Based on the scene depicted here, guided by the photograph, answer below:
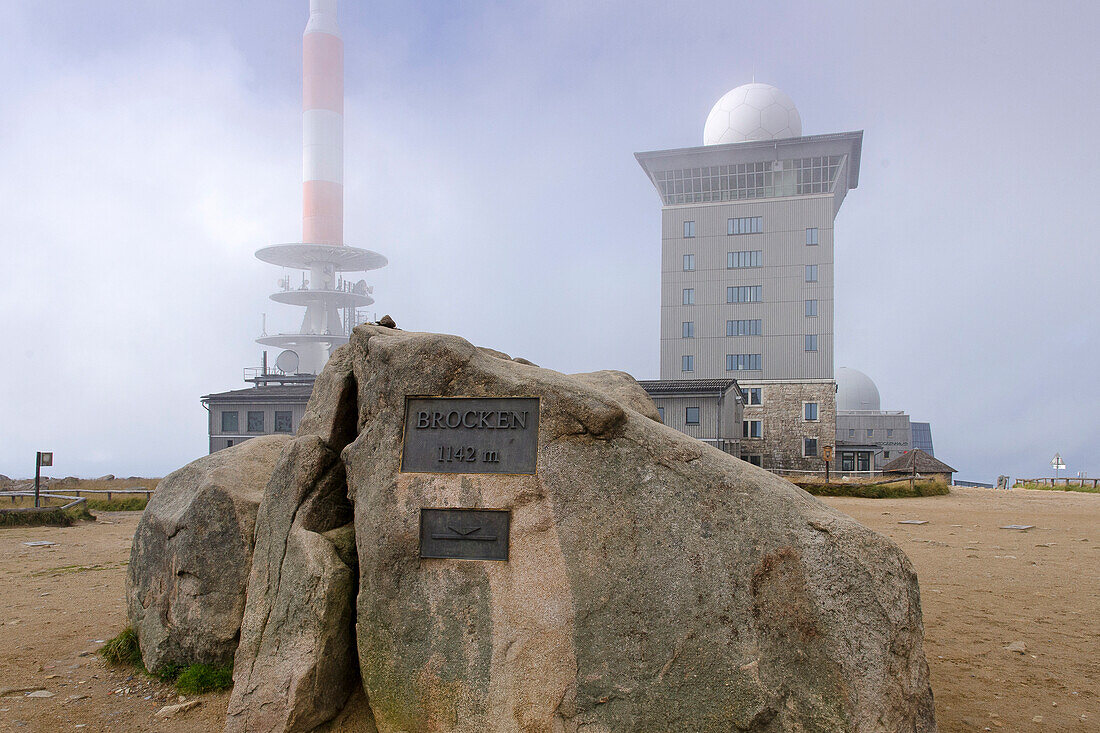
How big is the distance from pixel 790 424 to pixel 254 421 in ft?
118

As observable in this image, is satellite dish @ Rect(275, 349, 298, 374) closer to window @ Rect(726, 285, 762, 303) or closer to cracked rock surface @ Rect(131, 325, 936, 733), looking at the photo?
window @ Rect(726, 285, 762, 303)

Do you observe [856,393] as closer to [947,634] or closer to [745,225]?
[745,225]

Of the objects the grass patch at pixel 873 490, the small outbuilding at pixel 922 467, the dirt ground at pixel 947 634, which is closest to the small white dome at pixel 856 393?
the small outbuilding at pixel 922 467

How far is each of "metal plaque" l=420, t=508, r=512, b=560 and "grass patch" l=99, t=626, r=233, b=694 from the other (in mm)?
2690

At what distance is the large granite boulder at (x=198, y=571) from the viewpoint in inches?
254

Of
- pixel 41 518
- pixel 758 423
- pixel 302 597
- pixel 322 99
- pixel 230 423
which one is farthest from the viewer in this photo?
pixel 322 99

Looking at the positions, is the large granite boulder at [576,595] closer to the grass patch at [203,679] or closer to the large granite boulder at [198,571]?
the large granite boulder at [198,571]

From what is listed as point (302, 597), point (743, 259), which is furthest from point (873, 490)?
point (302, 597)

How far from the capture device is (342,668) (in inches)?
213

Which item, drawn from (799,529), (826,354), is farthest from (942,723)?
(826,354)

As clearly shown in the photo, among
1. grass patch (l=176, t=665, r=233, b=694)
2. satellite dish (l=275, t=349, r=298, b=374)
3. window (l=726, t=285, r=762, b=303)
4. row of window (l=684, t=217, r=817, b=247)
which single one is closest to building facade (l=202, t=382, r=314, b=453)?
satellite dish (l=275, t=349, r=298, b=374)

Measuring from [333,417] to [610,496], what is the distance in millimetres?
2583

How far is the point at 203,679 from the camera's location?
636 centimetres

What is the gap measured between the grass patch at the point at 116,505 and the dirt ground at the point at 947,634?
8725mm
